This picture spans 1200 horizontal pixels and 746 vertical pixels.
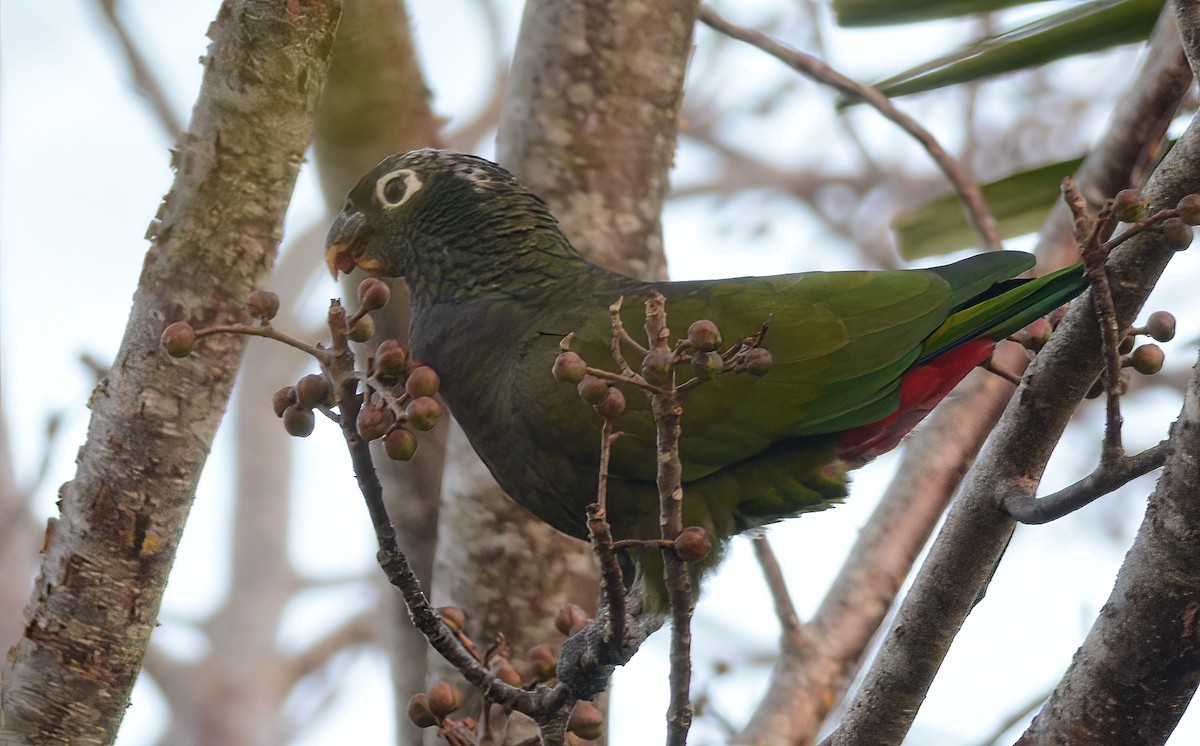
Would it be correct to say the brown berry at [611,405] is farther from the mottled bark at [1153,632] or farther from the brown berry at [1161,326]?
the brown berry at [1161,326]

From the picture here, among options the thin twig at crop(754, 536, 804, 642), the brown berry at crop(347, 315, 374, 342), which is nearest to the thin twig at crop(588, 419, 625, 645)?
the brown berry at crop(347, 315, 374, 342)

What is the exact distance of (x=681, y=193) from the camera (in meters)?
10.4

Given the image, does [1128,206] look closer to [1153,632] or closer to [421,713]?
[1153,632]

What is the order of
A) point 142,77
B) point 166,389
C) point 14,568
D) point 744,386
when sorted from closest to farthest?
point 166,389 < point 744,386 < point 14,568 < point 142,77

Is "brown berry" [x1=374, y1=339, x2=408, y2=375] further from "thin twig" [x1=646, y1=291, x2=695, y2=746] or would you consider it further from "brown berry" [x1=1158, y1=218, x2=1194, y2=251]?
"brown berry" [x1=1158, y1=218, x2=1194, y2=251]

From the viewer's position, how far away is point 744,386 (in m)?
2.34

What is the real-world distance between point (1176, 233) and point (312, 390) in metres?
1.31

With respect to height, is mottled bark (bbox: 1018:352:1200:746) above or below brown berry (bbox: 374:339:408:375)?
below

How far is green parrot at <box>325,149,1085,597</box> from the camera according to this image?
7.52 feet

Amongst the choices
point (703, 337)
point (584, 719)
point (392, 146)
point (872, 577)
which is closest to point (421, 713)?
point (584, 719)

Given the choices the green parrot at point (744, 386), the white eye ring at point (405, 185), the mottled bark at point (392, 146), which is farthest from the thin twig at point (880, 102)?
the white eye ring at point (405, 185)

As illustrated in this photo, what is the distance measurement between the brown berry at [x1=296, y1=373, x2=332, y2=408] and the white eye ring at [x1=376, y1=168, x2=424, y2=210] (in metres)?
1.20

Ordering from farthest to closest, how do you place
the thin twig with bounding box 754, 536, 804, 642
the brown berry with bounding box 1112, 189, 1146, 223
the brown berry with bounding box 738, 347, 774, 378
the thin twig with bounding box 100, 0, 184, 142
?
the thin twig with bounding box 100, 0, 184, 142, the thin twig with bounding box 754, 536, 804, 642, the brown berry with bounding box 1112, 189, 1146, 223, the brown berry with bounding box 738, 347, 774, 378

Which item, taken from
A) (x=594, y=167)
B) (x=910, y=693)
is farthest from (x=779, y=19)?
(x=910, y=693)
